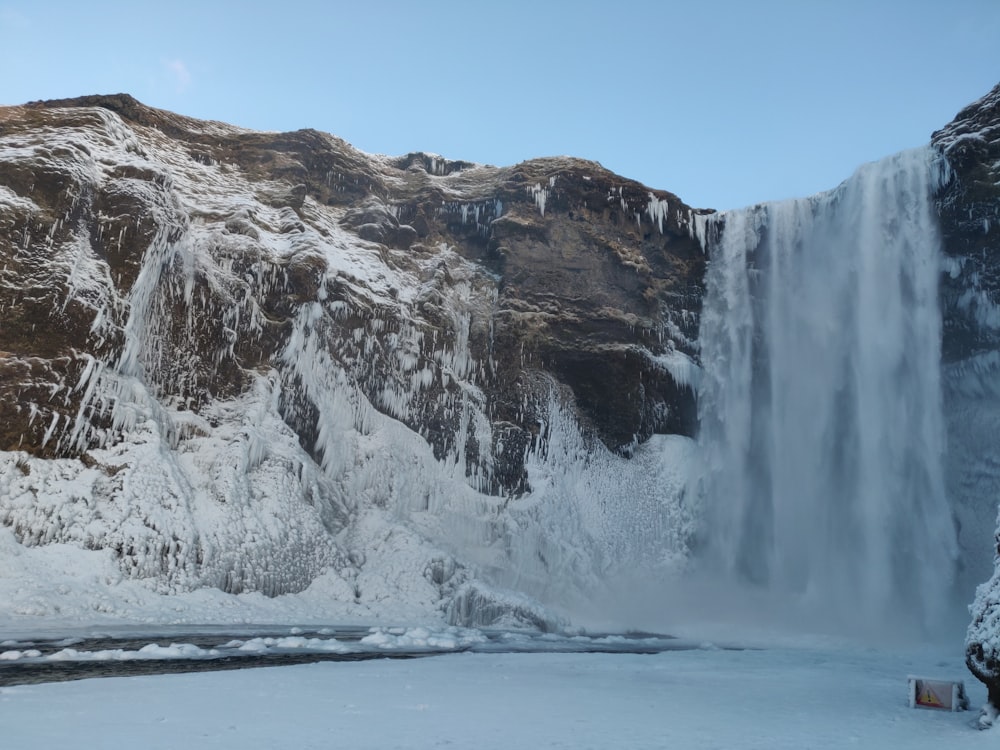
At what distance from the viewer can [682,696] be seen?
10438mm

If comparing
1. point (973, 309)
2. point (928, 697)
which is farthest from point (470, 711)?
point (973, 309)

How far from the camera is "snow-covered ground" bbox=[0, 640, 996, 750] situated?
655 cm

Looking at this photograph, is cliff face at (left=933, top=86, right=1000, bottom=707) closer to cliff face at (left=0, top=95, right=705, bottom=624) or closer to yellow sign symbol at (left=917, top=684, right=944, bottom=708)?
cliff face at (left=0, top=95, right=705, bottom=624)

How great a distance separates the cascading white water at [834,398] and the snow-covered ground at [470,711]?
52.0ft

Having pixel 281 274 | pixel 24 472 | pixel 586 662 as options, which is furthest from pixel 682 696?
pixel 281 274

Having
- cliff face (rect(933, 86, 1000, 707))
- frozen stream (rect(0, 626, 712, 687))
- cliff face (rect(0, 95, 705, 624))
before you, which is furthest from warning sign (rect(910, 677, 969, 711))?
cliff face (rect(933, 86, 1000, 707))

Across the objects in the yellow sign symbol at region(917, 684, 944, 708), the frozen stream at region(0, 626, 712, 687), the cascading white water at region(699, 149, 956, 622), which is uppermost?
the cascading white water at region(699, 149, 956, 622)

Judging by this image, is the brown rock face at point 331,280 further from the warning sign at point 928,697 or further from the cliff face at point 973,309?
the warning sign at point 928,697

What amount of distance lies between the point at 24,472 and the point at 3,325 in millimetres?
4685

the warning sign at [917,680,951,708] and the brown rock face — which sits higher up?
the brown rock face

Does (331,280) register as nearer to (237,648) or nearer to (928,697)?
(237,648)

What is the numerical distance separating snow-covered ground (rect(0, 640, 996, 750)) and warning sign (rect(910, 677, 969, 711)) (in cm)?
21

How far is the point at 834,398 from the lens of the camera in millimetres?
30812

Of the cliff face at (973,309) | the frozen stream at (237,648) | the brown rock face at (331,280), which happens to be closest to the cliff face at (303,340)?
the brown rock face at (331,280)
